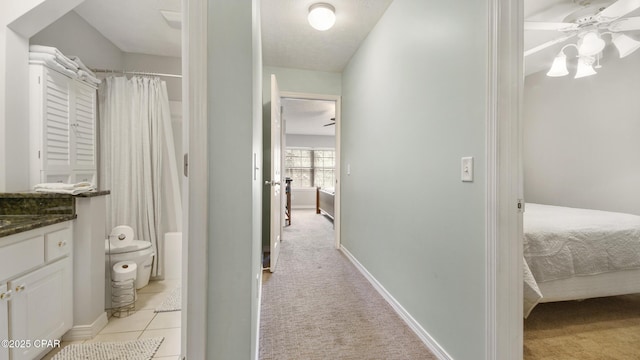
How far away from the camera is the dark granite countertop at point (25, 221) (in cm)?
121

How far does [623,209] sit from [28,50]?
5.55m

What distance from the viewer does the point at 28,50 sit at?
5.51 ft

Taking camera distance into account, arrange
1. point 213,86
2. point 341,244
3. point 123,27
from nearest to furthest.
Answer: point 213,86, point 123,27, point 341,244

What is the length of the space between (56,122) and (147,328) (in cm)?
167

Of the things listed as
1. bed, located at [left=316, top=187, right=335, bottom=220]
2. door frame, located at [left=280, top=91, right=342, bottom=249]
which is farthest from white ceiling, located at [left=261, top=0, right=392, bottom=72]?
bed, located at [left=316, top=187, right=335, bottom=220]

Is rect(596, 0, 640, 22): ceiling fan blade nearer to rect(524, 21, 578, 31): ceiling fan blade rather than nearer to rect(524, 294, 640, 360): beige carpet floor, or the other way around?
rect(524, 21, 578, 31): ceiling fan blade

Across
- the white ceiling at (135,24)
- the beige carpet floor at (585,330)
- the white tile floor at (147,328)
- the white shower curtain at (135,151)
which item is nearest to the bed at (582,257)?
the beige carpet floor at (585,330)

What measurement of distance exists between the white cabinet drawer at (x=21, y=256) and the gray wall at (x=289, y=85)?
2281 mm

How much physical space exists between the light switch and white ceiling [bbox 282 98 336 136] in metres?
A: 3.29

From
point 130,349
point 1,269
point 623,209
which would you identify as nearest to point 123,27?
point 1,269

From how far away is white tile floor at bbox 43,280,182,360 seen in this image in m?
1.62

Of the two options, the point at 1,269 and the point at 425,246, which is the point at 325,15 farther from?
the point at 1,269

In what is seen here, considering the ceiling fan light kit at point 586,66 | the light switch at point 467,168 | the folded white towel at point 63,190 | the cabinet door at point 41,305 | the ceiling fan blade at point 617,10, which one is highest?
the ceiling fan blade at point 617,10

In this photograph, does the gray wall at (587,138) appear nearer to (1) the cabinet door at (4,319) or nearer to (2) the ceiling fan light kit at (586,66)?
(2) the ceiling fan light kit at (586,66)
